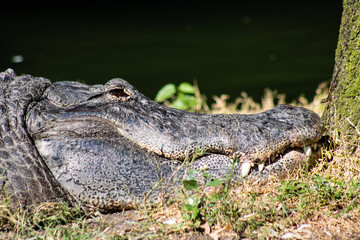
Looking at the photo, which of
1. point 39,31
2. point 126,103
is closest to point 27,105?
point 126,103

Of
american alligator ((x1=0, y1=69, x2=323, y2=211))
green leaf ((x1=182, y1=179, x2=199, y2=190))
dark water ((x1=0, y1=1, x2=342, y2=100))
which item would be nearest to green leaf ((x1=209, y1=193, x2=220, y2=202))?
green leaf ((x1=182, y1=179, x2=199, y2=190))

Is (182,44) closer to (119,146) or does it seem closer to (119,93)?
(119,93)

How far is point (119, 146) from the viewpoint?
124 inches

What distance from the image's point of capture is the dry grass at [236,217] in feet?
9.08

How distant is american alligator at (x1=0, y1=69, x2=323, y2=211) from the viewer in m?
3.06

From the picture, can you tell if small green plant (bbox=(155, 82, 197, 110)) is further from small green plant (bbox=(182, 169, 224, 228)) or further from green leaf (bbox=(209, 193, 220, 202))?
green leaf (bbox=(209, 193, 220, 202))

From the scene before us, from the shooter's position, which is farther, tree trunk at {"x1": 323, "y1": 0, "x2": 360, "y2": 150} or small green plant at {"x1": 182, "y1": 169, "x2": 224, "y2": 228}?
tree trunk at {"x1": 323, "y1": 0, "x2": 360, "y2": 150}

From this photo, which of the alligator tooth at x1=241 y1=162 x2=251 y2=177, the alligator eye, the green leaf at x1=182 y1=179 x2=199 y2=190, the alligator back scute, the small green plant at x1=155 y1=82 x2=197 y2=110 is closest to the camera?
the green leaf at x1=182 y1=179 x2=199 y2=190

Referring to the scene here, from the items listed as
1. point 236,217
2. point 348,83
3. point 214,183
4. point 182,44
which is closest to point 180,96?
point 348,83

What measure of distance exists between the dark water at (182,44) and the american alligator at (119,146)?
509 cm

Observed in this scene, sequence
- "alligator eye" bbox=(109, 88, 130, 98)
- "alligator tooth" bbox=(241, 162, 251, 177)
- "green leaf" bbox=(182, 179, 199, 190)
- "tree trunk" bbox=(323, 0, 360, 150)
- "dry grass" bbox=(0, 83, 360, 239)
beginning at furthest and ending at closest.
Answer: "tree trunk" bbox=(323, 0, 360, 150) < "alligator eye" bbox=(109, 88, 130, 98) < "alligator tooth" bbox=(241, 162, 251, 177) < "green leaf" bbox=(182, 179, 199, 190) < "dry grass" bbox=(0, 83, 360, 239)

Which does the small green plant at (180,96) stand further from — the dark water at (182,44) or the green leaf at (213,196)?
the green leaf at (213,196)

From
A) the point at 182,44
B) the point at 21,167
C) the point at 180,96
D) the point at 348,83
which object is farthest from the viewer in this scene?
the point at 182,44

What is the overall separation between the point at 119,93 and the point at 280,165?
121cm
